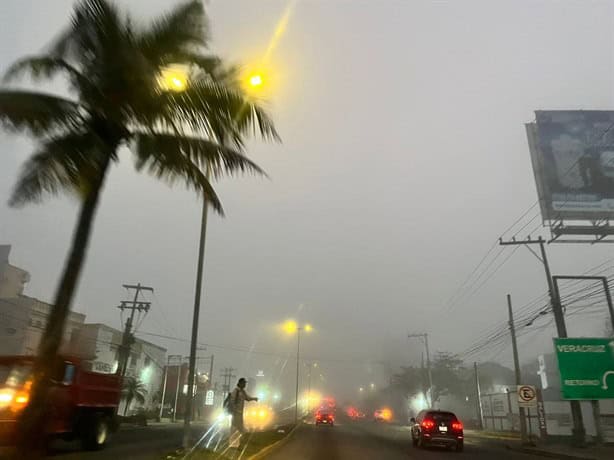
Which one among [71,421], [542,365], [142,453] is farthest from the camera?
[542,365]

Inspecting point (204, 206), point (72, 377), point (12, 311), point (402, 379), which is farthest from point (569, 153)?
point (402, 379)

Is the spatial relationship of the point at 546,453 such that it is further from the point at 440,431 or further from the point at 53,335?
the point at 53,335

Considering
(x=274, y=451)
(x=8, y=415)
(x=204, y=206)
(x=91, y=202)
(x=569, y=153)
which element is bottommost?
(x=274, y=451)

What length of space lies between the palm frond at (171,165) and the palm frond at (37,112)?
988mm

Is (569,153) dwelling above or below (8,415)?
above

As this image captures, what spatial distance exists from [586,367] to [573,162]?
1079 centimetres

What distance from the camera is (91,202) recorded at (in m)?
6.55

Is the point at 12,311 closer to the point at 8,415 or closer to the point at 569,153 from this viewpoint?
the point at 8,415

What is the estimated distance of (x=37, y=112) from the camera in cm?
655

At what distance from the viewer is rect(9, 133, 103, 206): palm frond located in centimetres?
698

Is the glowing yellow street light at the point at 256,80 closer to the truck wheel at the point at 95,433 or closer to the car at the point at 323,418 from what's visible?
the truck wheel at the point at 95,433

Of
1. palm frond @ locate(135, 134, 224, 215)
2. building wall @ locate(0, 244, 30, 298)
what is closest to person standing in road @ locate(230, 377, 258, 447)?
palm frond @ locate(135, 134, 224, 215)

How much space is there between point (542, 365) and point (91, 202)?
87.7m

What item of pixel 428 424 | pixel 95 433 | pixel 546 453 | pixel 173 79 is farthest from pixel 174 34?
pixel 546 453
